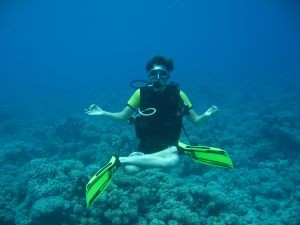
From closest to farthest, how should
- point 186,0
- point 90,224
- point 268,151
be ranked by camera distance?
point 90,224
point 268,151
point 186,0

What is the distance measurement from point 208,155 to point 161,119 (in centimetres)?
125

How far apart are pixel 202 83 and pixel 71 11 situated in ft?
492

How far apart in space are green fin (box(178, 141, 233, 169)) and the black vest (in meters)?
0.37

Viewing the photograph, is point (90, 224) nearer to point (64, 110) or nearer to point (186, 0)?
point (64, 110)

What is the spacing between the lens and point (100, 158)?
44.1 feet

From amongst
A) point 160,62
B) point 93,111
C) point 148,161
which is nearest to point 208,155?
point 148,161

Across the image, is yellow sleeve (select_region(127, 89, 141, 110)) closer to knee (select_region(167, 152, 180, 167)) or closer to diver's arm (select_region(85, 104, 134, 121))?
diver's arm (select_region(85, 104, 134, 121))

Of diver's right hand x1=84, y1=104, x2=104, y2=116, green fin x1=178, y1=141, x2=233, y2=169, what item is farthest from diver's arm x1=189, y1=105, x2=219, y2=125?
diver's right hand x1=84, y1=104, x2=104, y2=116

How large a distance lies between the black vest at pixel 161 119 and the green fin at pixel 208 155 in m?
0.37

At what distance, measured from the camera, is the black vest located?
21.8ft

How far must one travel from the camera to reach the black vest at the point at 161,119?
6.66m

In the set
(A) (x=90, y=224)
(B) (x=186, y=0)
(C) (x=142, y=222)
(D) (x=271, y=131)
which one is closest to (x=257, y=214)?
(C) (x=142, y=222)

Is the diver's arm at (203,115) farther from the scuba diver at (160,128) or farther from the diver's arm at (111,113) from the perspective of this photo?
the diver's arm at (111,113)

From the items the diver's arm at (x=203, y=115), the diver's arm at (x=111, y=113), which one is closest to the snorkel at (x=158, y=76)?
the diver's arm at (x=111, y=113)
